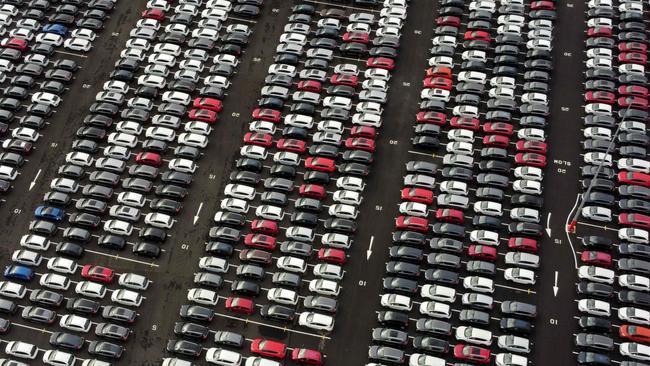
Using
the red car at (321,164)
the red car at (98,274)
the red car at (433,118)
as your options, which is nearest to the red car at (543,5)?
the red car at (433,118)

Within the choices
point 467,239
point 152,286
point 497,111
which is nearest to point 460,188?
point 467,239

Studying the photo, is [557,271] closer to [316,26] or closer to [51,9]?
[316,26]

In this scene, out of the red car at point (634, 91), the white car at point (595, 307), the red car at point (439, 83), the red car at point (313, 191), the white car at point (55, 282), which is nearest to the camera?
the white car at point (595, 307)

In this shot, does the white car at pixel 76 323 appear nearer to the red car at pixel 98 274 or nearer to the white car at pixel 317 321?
the red car at pixel 98 274

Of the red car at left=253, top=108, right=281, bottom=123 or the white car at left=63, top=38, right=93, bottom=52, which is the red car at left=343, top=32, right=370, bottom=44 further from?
the white car at left=63, top=38, right=93, bottom=52

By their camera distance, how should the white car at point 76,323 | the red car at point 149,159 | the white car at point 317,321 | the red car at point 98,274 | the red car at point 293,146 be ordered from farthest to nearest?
the red car at point 293,146, the red car at point 149,159, the red car at point 98,274, the white car at point 76,323, the white car at point 317,321

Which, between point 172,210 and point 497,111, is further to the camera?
point 497,111
